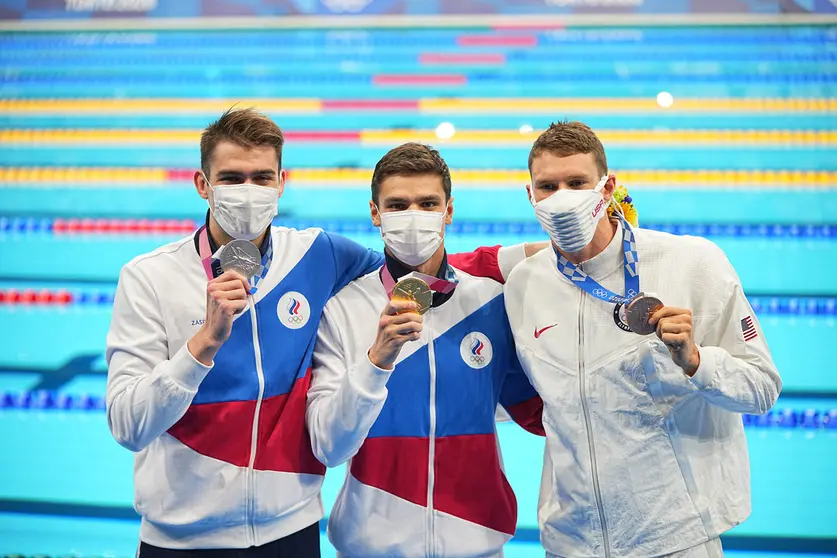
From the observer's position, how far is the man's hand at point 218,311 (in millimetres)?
1733

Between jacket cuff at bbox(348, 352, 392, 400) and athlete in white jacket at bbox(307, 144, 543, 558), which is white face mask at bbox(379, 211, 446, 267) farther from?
jacket cuff at bbox(348, 352, 392, 400)

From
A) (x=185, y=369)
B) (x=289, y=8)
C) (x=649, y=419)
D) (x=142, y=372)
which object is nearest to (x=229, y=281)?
(x=185, y=369)

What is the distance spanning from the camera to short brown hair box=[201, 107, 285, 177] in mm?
1963

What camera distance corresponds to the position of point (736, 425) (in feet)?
6.27

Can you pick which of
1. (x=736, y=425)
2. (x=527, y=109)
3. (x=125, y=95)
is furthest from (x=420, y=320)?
(x=125, y=95)

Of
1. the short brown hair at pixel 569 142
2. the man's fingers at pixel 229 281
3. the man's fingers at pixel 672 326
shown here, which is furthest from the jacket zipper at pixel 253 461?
the man's fingers at pixel 672 326

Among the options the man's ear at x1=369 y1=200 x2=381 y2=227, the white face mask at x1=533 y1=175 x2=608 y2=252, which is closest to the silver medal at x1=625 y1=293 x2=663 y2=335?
the white face mask at x1=533 y1=175 x2=608 y2=252

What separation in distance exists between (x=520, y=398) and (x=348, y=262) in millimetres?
599

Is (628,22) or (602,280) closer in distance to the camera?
(602,280)

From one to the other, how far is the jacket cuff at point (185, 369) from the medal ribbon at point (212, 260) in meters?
0.25

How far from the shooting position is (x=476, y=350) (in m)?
2.04

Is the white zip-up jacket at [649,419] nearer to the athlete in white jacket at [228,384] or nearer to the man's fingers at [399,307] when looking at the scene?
the man's fingers at [399,307]

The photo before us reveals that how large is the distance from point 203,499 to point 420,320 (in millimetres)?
701

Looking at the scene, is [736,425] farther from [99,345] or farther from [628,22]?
[628,22]
